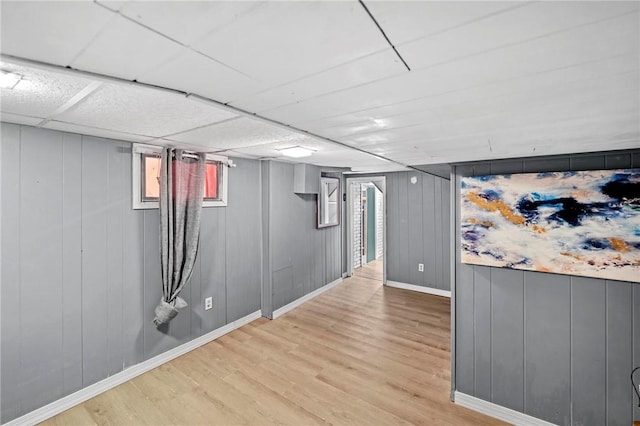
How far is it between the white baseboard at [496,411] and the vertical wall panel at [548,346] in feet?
0.16

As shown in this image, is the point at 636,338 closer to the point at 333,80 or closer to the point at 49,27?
the point at 333,80

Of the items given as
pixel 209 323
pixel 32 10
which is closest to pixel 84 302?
pixel 209 323

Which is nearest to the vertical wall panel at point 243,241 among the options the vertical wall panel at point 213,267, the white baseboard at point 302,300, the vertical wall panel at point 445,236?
the vertical wall panel at point 213,267

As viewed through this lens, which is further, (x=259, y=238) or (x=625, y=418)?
(x=259, y=238)

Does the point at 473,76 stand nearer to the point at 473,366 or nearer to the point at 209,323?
the point at 473,366

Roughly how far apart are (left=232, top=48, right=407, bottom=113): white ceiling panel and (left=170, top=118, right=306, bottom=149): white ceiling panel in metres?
0.39

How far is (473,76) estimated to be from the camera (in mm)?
938

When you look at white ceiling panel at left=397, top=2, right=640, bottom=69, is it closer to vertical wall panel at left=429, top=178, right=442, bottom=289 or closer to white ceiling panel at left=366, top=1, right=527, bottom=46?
white ceiling panel at left=366, top=1, right=527, bottom=46

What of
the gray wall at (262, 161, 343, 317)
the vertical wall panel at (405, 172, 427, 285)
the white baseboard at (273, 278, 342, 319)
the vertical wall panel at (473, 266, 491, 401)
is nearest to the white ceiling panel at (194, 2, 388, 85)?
the vertical wall panel at (473, 266, 491, 401)

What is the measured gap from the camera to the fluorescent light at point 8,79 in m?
1.05

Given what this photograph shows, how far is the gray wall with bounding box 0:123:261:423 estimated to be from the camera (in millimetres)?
Answer: 1938

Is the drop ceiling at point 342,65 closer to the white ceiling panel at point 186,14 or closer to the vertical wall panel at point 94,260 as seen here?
the white ceiling panel at point 186,14

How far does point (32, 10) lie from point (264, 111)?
817mm

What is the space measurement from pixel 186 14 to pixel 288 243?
142 inches
